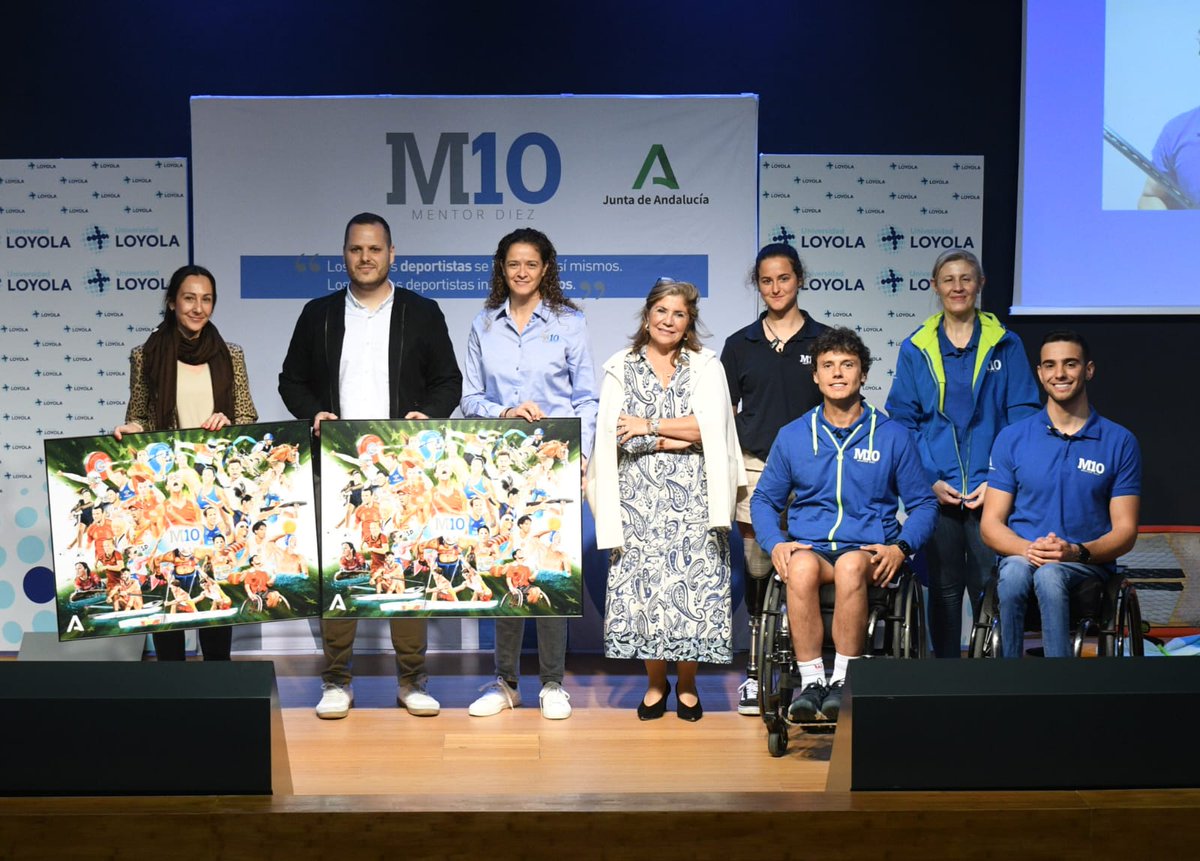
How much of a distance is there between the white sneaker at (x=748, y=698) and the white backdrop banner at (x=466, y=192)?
1608mm

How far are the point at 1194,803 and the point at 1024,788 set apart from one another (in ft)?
0.82

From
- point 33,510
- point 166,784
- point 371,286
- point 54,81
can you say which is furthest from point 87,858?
point 54,81

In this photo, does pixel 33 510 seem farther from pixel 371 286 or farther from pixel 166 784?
pixel 166 784

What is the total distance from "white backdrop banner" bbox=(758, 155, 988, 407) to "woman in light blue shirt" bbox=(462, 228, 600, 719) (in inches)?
51.7

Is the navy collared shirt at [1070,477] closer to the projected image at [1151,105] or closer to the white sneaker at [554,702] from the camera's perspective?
the white sneaker at [554,702]

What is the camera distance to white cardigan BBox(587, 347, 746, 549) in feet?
13.1

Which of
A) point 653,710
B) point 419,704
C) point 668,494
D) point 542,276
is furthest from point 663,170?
point 419,704

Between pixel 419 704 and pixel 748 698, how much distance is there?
113cm

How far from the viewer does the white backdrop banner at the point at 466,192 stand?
519 cm

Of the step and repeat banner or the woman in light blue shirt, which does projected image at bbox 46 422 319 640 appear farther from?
the step and repeat banner

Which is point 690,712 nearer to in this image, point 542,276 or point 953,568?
point 953,568

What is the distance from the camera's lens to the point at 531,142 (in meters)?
5.21

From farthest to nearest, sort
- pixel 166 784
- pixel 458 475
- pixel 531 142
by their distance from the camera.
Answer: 1. pixel 531 142
2. pixel 458 475
3. pixel 166 784

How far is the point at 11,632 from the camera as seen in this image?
17.4ft
